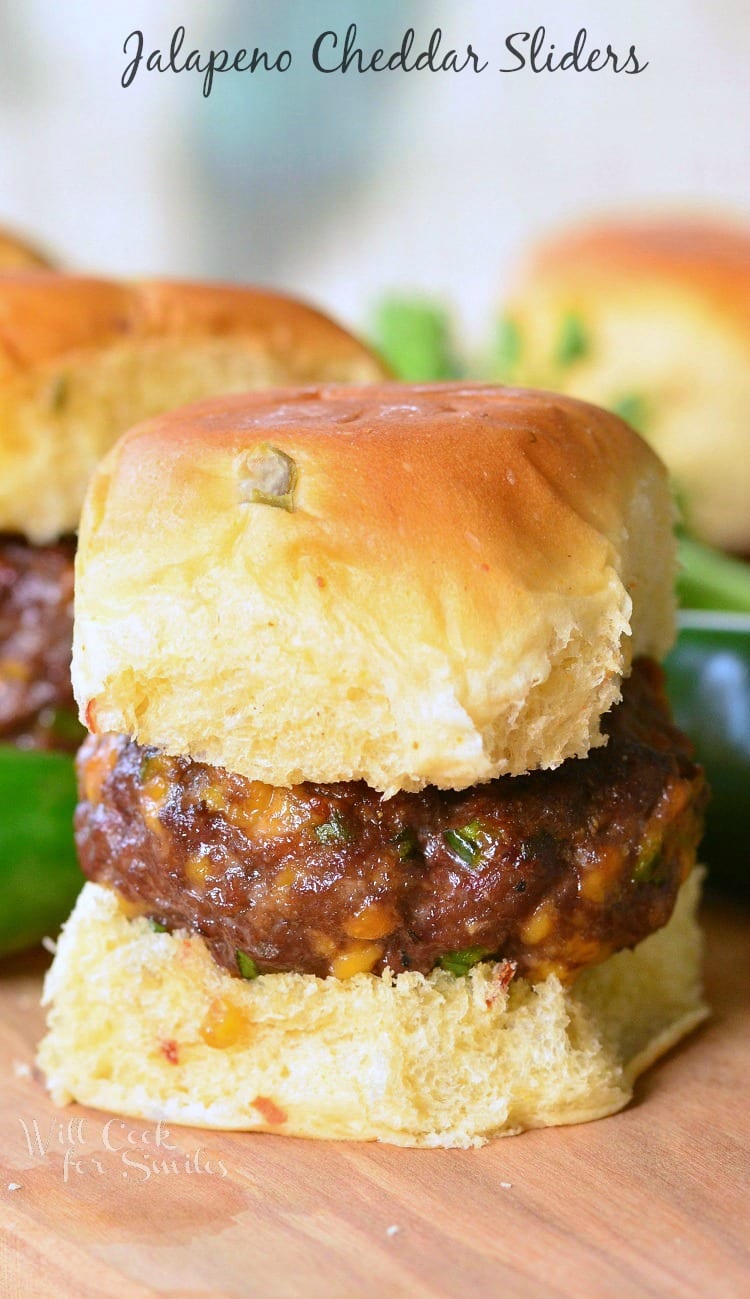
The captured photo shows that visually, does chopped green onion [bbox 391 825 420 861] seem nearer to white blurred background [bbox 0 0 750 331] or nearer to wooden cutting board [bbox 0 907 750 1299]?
wooden cutting board [bbox 0 907 750 1299]

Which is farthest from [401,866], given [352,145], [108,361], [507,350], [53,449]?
[352,145]

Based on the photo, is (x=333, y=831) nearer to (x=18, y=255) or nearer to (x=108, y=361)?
(x=108, y=361)

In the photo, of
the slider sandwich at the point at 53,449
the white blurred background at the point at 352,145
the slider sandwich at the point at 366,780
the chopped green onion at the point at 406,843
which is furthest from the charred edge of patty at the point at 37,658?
the white blurred background at the point at 352,145

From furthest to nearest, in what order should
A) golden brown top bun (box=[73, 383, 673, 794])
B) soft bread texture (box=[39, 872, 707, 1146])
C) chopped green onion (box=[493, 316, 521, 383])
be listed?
chopped green onion (box=[493, 316, 521, 383]) < soft bread texture (box=[39, 872, 707, 1146]) < golden brown top bun (box=[73, 383, 673, 794])

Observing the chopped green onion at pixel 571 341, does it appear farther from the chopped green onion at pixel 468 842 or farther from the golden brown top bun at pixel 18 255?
the chopped green onion at pixel 468 842

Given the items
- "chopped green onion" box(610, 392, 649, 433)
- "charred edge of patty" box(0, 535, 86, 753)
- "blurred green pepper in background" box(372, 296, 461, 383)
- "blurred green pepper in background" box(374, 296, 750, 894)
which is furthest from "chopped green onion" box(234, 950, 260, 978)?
"blurred green pepper in background" box(372, 296, 461, 383)
